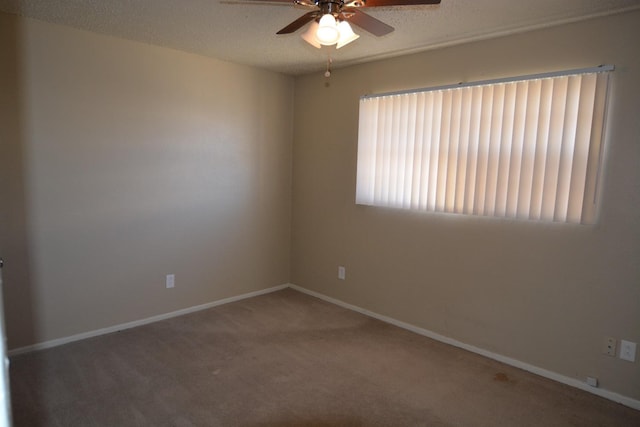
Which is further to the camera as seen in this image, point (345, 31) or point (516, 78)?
point (516, 78)

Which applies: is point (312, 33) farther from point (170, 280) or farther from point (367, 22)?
point (170, 280)

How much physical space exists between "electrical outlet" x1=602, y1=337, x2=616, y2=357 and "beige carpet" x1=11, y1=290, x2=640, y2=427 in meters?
0.30

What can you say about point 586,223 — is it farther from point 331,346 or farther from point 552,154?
point 331,346

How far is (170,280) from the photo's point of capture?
352 centimetres

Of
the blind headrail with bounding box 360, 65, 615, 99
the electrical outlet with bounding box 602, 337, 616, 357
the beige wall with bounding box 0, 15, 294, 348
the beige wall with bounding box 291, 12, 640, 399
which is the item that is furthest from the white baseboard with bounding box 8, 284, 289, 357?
the electrical outlet with bounding box 602, 337, 616, 357

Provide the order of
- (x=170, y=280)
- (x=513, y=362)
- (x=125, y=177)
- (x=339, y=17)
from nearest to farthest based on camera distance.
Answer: (x=339, y=17)
(x=513, y=362)
(x=125, y=177)
(x=170, y=280)

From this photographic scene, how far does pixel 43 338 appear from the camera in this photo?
286 cm

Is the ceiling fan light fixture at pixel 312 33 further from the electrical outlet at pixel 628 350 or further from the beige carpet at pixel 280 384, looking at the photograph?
the electrical outlet at pixel 628 350

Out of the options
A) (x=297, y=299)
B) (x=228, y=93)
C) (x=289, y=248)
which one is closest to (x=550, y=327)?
(x=297, y=299)

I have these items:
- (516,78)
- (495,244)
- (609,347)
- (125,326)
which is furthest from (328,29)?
(125,326)

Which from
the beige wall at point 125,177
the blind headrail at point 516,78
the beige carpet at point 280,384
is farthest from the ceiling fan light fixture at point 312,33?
the beige carpet at point 280,384

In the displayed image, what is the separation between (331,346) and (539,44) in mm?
2609

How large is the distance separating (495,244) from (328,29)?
196 centimetres

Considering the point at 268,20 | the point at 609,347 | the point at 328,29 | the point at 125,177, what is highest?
the point at 268,20
